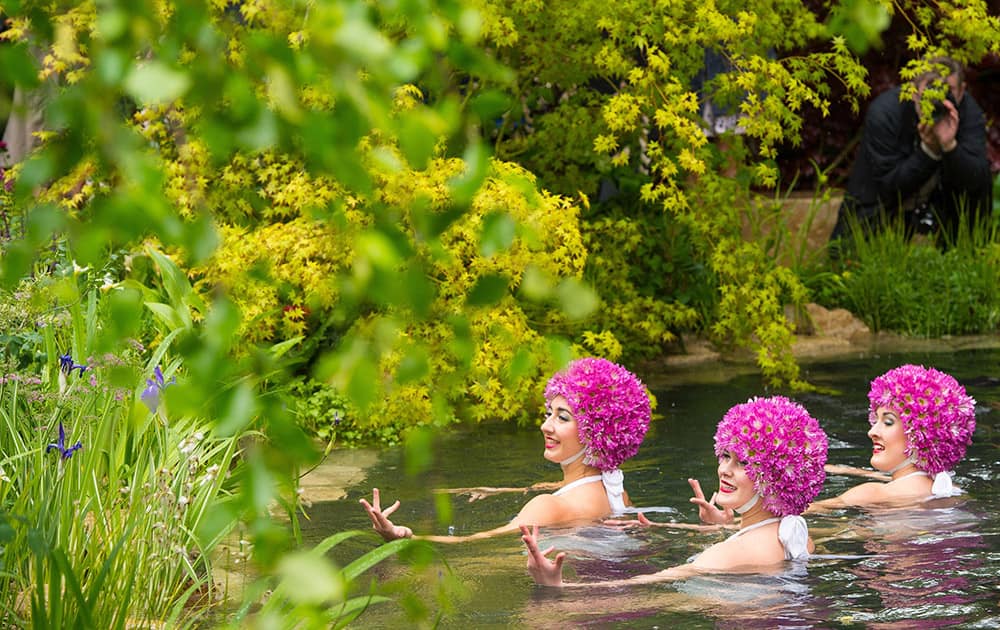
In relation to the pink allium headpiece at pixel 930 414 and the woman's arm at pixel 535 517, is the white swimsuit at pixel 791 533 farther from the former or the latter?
the pink allium headpiece at pixel 930 414

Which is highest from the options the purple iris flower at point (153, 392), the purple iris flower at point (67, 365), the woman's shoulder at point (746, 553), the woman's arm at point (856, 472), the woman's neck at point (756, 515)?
the purple iris flower at point (67, 365)

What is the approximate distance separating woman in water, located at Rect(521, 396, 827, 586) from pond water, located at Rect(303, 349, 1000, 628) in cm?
11

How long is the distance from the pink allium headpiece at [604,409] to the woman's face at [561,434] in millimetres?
39

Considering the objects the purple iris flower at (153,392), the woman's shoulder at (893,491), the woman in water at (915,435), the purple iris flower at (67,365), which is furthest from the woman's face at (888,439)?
the purple iris flower at (67,365)

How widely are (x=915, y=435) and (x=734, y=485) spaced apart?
5.27ft

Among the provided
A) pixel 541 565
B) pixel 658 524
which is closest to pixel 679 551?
pixel 658 524

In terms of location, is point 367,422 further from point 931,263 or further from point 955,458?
point 931,263

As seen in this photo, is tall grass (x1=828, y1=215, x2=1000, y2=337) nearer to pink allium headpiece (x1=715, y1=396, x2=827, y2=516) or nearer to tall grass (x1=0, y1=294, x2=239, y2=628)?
pink allium headpiece (x1=715, y1=396, x2=827, y2=516)

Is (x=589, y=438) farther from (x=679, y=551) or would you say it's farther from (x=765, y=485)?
(x=765, y=485)

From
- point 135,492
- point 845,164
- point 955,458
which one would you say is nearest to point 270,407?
point 135,492

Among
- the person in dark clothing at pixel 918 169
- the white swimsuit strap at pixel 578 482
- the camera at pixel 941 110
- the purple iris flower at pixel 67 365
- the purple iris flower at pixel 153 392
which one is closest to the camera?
the purple iris flower at pixel 153 392

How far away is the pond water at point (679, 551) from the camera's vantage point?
588 centimetres

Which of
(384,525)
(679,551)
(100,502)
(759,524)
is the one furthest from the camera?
(679,551)

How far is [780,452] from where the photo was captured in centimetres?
636
